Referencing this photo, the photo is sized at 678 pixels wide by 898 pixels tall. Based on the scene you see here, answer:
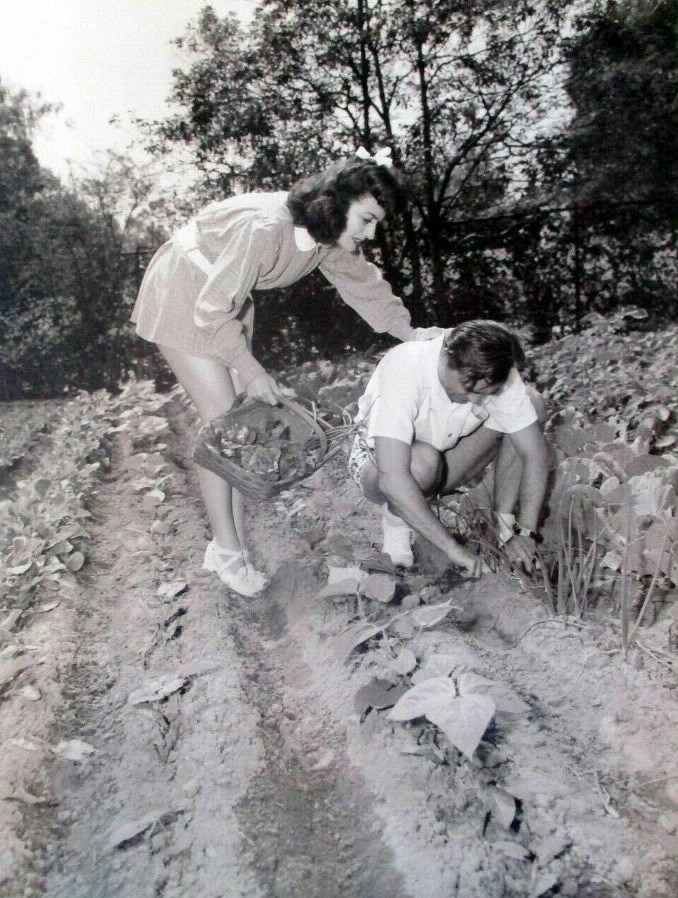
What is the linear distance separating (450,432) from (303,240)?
57 cm

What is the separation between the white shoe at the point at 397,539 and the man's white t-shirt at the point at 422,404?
215 mm

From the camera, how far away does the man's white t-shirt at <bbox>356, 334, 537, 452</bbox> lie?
58.3 inches

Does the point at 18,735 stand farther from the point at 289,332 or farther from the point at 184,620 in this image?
the point at 289,332

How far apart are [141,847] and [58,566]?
657mm

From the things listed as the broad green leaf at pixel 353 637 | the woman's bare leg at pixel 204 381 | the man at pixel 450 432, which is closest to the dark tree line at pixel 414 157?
the woman's bare leg at pixel 204 381

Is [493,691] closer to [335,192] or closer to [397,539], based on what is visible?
[397,539]

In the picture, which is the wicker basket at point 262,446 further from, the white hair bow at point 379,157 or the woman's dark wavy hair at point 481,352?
the white hair bow at point 379,157

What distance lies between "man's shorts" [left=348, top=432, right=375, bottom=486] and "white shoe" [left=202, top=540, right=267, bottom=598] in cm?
38

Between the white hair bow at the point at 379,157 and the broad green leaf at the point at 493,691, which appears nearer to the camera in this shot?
the broad green leaf at the point at 493,691

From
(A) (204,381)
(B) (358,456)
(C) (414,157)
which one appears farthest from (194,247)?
(B) (358,456)

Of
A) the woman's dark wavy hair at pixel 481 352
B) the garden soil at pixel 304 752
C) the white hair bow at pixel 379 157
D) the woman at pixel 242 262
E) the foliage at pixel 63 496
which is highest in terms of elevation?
the white hair bow at pixel 379 157

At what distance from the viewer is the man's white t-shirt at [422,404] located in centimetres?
148

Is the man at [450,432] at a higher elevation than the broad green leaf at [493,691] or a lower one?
higher

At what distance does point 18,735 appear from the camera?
1039 millimetres
